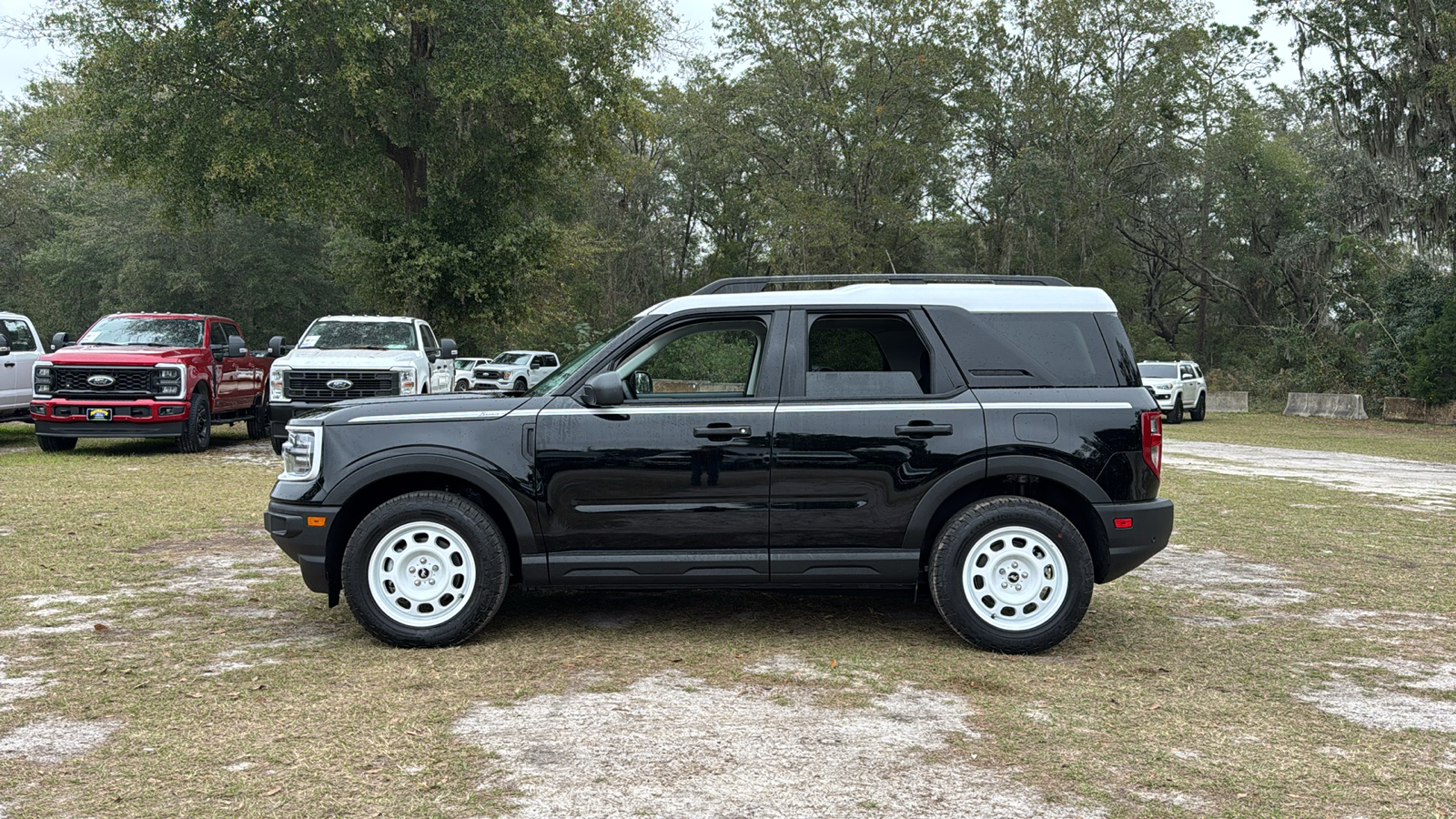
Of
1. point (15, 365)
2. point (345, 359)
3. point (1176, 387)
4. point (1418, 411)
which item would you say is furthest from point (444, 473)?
point (1418, 411)

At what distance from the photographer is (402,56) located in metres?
26.0

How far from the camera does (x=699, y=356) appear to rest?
678cm

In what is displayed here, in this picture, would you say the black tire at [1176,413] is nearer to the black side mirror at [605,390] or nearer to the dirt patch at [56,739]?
the black side mirror at [605,390]

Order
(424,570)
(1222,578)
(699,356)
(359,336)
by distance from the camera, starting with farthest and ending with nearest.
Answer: (359,336) < (1222,578) < (699,356) < (424,570)

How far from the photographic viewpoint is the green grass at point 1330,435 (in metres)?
22.8

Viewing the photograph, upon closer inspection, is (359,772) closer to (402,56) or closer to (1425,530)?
(1425,530)

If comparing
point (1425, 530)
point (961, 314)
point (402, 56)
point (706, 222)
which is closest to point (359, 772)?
point (961, 314)

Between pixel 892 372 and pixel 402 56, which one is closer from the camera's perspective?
pixel 892 372

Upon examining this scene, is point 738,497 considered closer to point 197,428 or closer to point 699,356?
point 699,356

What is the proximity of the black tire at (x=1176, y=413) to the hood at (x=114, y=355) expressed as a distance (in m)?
25.9

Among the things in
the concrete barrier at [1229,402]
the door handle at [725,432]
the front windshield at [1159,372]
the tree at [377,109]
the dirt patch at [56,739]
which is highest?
the tree at [377,109]

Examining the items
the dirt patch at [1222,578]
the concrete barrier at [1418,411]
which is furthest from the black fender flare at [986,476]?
the concrete barrier at [1418,411]

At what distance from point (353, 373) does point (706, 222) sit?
5153 centimetres

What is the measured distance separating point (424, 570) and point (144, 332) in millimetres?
13377
